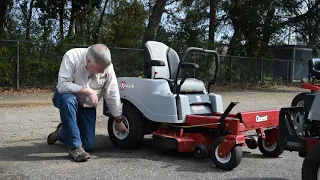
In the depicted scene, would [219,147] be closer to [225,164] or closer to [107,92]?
[225,164]

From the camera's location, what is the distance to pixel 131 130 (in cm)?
634

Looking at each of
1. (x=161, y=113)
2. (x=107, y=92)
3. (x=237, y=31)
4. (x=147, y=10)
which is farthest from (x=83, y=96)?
(x=147, y=10)

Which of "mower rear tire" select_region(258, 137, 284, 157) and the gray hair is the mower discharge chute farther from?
the gray hair

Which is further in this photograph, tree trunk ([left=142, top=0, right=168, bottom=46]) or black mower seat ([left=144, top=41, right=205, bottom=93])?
tree trunk ([left=142, top=0, right=168, bottom=46])

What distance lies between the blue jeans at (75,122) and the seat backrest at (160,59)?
3.39 ft

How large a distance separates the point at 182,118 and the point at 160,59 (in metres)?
1.08

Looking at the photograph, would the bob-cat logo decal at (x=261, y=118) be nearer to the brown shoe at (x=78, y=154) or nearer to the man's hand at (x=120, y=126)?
the man's hand at (x=120, y=126)

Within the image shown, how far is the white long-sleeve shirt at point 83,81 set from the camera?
5.74 meters

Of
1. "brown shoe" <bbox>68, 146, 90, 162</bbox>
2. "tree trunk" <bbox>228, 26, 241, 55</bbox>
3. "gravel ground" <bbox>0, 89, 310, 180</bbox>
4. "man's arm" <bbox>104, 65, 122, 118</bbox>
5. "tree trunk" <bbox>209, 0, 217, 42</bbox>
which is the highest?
"tree trunk" <bbox>209, 0, 217, 42</bbox>

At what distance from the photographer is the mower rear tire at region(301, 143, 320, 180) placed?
4.10m

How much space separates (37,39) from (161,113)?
11.8 meters

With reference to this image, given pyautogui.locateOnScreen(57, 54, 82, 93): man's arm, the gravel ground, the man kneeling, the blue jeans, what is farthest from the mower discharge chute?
pyautogui.locateOnScreen(57, 54, 82, 93): man's arm

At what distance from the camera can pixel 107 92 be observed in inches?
239

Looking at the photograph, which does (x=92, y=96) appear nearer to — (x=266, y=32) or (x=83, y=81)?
(x=83, y=81)
